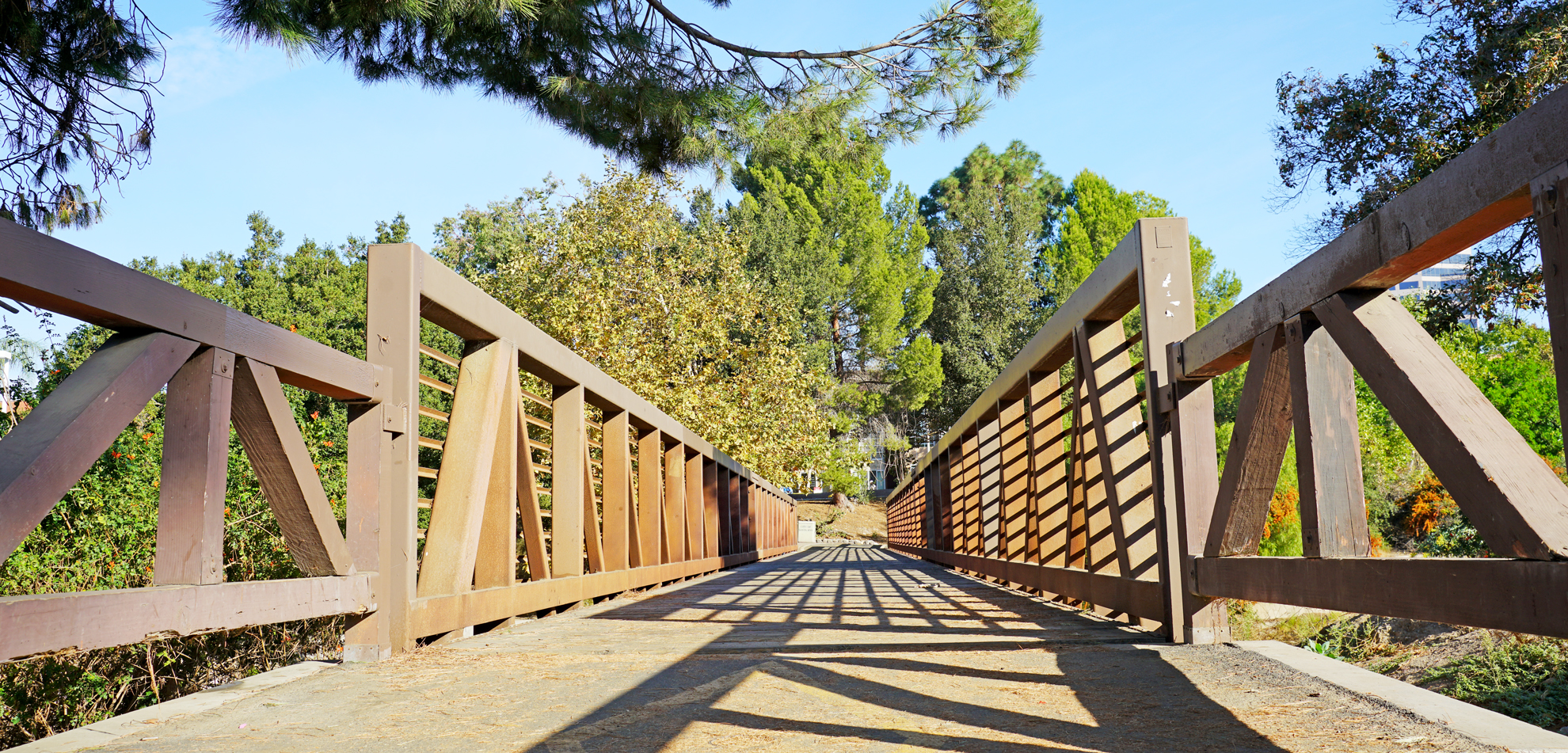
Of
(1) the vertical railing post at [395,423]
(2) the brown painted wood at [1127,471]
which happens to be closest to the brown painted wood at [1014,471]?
(2) the brown painted wood at [1127,471]

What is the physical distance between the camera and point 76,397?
1.73 m

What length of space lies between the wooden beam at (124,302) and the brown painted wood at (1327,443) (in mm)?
2298

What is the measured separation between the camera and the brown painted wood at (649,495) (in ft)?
22.0

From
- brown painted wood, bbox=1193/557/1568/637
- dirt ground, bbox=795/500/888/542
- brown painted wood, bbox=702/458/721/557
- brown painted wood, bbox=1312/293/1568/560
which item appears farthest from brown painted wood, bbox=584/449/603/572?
dirt ground, bbox=795/500/888/542

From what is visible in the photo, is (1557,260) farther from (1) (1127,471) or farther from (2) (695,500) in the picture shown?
(2) (695,500)

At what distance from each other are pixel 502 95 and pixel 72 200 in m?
2.53

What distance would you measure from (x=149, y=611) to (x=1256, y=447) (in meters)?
2.41

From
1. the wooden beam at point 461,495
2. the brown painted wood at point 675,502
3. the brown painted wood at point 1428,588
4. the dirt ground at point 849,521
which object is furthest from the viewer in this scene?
the dirt ground at point 849,521

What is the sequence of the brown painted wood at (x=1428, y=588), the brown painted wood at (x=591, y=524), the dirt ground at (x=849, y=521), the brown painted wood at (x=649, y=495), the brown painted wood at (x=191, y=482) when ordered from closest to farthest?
1. the brown painted wood at (x=1428, y=588)
2. the brown painted wood at (x=191, y=482)
3. the brown painted wood at (x=591, y=524)
4. the brown painted wood at (x=649, y=495)
5. the dirt ground at (x=849, y=521)

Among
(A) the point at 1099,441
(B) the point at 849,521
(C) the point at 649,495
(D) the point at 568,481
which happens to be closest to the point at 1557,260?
(A) the point at 1099,441

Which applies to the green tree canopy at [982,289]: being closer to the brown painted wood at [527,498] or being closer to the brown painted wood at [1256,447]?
the brown painted wood at [527,498]

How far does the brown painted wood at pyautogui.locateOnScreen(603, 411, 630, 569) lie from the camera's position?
579 cm

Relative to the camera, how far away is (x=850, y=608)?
4.75 metres

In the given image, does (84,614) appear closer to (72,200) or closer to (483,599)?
(483,599)
